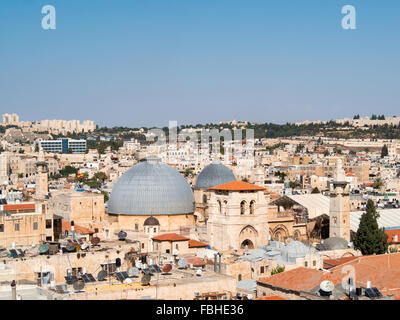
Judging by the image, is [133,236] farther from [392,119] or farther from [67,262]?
[392,119]

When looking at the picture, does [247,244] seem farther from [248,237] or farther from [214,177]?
[214,177]

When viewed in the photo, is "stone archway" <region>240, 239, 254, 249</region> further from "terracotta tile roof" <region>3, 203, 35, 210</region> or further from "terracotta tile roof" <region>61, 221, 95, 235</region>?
"terracotta tile roof" <region>3, 203, 35, 210</region>

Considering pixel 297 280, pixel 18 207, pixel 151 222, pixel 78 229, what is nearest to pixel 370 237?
pixel 151 222

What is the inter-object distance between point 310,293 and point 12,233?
1109cm

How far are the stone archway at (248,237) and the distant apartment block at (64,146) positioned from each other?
104 meters

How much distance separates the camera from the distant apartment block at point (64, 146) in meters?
129

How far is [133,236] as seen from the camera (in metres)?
27.5

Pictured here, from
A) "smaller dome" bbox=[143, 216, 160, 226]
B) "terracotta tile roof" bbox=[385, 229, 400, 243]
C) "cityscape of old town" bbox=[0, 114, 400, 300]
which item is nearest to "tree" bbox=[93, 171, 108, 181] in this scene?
"cityscape of old town" bbox=[0, 114, 400, 300]

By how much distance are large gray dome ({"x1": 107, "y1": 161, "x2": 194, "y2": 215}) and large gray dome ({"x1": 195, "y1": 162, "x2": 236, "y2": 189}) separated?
293 cm

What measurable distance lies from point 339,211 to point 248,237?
5113 millimetres

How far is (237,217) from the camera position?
2650cm

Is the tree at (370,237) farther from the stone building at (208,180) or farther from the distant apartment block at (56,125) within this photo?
the distant apartment block at (56,125)
